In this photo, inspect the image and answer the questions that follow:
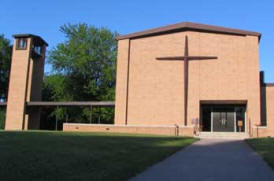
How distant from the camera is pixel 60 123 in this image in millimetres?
51062

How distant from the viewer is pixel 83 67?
46500 millimetres

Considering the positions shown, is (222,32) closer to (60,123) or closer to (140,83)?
(140,83)

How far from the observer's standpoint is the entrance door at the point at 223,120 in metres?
30.2

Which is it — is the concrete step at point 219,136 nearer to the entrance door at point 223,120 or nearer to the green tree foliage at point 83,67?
the entrance door at point 223,120

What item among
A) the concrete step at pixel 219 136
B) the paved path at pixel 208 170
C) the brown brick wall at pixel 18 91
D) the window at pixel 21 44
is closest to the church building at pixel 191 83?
the concrete step at pixel 219 136

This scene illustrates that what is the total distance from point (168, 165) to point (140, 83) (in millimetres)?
22125

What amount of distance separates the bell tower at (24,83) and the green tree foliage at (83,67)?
4796mm

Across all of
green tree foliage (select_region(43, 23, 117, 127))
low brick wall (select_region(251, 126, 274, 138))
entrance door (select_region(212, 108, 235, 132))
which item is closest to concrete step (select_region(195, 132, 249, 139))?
low brick wall (select_region(251, 126, 274, 138))

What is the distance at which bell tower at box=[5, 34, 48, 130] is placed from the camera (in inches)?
1513

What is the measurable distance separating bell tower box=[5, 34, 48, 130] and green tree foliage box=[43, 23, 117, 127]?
480cm

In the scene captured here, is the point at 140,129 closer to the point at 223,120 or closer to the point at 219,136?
the point at 219,136

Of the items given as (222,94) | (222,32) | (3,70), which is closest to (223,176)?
(222,94)

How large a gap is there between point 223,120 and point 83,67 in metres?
23.4

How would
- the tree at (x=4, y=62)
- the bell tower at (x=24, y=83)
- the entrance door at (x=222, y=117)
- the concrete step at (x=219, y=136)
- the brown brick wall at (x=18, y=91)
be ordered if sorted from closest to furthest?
the concrete step at (x=219, y=136), the entrance door at (x=222, y=117), the brown brick wall at (x=18, y=91), the bell tower at (x=24, y=83), the tree at (x=4, y=62)
